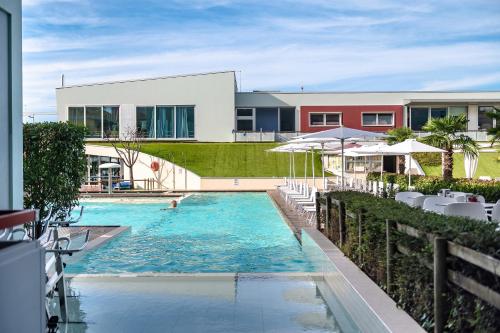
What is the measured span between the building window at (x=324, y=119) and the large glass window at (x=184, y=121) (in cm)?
903

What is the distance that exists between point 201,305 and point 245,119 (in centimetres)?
3793

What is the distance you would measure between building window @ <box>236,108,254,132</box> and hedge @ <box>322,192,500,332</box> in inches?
1449

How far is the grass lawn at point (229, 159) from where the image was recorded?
1313 inches

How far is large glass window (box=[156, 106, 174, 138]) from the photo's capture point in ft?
134

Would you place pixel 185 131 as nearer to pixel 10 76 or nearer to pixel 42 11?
pixel 42 11

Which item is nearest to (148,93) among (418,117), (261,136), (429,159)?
(261,136)

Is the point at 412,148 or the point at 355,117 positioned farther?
the point at 355,117

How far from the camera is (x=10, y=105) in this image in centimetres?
600

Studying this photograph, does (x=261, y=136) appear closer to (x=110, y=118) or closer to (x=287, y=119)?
(x=287, y=119)

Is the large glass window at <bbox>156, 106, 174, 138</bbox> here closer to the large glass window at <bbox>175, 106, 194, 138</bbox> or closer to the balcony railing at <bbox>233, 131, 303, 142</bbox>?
the large glass window at <bbox>175, 106, 194, 138</bbox>

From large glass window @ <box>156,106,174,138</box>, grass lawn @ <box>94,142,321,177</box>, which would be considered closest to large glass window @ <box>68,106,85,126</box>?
large glass window @ <box>156,106,174,138</box>

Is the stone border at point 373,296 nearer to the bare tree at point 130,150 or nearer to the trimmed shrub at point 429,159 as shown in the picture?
the bare tree at point 130,150

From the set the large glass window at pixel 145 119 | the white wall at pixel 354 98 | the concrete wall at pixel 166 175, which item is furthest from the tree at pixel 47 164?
the white wall at pixel 354 98

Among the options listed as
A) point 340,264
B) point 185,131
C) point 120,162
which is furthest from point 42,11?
point 185,131
